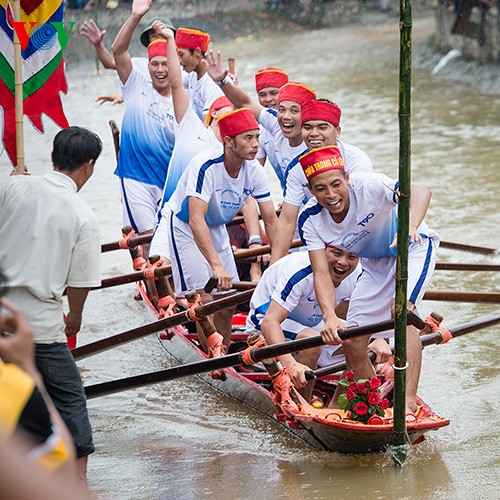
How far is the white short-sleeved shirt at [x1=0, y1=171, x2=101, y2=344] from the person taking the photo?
4348 mm

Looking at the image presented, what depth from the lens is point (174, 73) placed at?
7.66 metres

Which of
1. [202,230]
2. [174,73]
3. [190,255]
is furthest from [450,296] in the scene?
[174,73]

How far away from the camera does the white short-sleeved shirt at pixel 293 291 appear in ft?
19.6

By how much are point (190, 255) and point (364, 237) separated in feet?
6.28

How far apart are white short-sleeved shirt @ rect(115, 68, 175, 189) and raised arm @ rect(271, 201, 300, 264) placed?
2318 mm

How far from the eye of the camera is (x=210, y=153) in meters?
7.03

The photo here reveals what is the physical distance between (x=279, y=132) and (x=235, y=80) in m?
1.00

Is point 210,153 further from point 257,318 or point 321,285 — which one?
point 321,285

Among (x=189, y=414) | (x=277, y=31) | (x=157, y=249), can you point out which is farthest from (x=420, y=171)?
(x=277, y=31)

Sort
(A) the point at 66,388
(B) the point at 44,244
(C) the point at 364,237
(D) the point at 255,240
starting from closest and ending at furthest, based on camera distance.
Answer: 1. (B) the point at 44,244
2. (A) the point at 66,388
3. (C) the point at 364,237
4. (D) the point at 255,240

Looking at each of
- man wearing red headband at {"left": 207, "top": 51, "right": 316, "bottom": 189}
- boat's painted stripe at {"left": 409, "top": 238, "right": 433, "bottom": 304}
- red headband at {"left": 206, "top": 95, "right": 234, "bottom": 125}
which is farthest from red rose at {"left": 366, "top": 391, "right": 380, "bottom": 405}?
red headband at {"left": 206, "top": 95, "right": 234, "bottom": 125}

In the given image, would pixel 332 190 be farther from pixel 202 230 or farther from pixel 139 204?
pixel 139 204

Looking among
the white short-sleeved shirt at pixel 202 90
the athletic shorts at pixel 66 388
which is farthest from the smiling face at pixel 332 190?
the white short-sleeved shirt at pixel 202 90

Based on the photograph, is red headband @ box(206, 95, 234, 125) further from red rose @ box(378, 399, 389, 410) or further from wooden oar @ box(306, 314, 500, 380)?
red rose @ box(378, 399, 389, 410)
